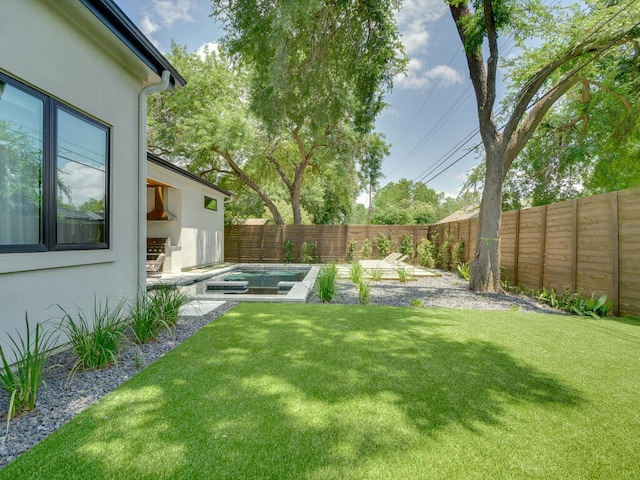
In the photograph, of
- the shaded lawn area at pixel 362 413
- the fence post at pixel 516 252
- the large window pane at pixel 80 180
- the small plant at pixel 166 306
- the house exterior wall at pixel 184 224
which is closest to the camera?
the shaded lawn area at pixel 362 413

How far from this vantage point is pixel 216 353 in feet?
11.6

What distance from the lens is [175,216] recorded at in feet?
34.9

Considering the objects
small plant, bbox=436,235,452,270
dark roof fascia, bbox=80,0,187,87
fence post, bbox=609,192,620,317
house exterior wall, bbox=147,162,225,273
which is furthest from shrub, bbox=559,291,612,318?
house exterior wall, bbox=147,162,225,273

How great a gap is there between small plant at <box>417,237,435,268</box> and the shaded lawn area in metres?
11.0

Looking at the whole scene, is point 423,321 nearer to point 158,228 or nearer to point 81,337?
point 81,337

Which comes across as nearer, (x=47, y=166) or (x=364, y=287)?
(x=47, y=166)

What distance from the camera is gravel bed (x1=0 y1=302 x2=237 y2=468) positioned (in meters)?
2.03

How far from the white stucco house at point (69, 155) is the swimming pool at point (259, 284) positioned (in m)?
2.33

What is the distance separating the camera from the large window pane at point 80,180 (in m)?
3.46

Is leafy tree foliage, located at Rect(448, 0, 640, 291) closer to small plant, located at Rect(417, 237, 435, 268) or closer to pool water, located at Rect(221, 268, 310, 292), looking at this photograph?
pool water, located at Rect(221, 268, 310, 292)

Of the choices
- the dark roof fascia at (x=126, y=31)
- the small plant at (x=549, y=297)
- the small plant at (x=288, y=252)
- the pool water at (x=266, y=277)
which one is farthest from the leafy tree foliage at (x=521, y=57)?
the small plant at (x=288, y=252)

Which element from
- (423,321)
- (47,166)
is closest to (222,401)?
(47,166)

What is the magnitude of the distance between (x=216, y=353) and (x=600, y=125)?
12.9 meters

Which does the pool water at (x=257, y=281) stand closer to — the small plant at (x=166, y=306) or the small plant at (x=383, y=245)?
the small plant at (x=166, y=306)
